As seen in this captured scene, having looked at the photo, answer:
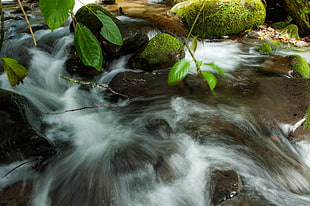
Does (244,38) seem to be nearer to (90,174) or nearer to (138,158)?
(138,158)

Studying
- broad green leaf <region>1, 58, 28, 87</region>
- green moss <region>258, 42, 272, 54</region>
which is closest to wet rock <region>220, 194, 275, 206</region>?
broad green leaf <region>1, 58, 28, 87</region>

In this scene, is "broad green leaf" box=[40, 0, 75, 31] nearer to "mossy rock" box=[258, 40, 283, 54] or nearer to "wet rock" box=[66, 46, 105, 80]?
"wet rock" box=[66, 46, 105, 80]

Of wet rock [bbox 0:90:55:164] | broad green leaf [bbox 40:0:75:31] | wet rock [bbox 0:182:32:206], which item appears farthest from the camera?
wet rock [bbox 0:90:55:164]

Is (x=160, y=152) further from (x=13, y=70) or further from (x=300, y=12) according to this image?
(x=300, y=12)

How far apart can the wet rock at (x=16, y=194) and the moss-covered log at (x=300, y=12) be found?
695cm

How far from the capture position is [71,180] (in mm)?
2301

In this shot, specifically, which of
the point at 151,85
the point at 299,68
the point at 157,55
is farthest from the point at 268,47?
the point at 151,85

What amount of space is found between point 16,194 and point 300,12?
23.3 feet

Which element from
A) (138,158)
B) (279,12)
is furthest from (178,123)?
(279,12)

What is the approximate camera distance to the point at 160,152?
8.14 ft

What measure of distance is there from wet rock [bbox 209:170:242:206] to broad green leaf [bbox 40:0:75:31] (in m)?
1.80

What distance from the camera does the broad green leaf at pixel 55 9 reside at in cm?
76

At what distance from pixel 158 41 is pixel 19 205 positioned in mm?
3317

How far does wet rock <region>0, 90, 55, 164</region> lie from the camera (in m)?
2.26
